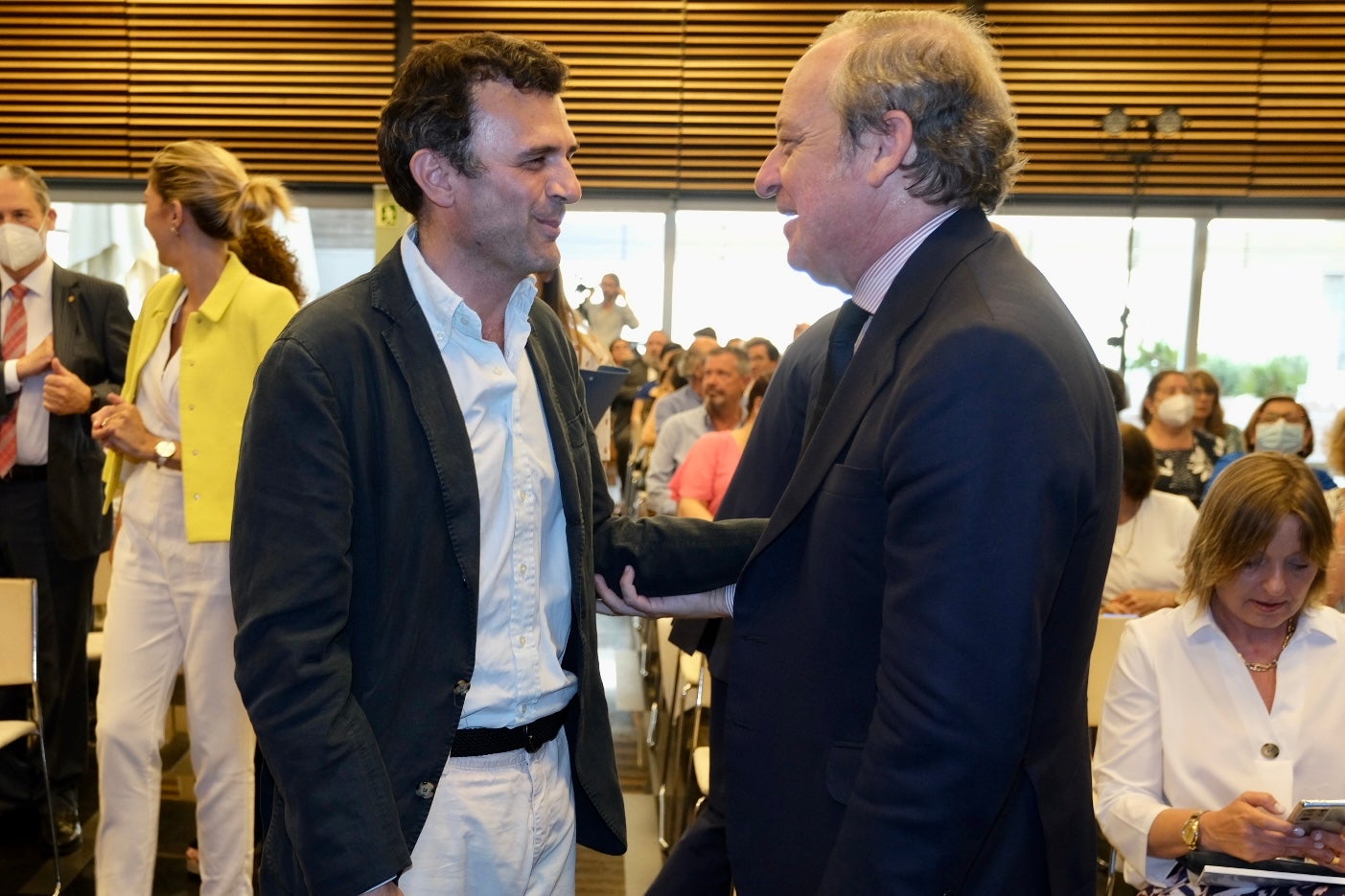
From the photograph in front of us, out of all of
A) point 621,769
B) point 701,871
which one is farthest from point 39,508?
point 701,871

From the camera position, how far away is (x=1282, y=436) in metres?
6.07

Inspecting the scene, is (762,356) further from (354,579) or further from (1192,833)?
(354,579)

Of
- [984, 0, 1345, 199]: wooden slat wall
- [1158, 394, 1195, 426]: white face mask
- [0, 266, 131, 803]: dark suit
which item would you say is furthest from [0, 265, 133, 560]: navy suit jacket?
[984, 0, 1345, 199]: wooden slat wall

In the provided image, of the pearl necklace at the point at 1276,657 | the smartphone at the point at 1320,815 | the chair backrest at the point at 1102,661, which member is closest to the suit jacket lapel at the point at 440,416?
the smartphone at the point at 1320,815

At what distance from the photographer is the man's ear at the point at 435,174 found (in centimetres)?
166

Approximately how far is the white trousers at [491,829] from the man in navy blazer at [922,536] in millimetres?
284

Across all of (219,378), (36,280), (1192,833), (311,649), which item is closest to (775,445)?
(311,649)

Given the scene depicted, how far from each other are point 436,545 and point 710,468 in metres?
3.71

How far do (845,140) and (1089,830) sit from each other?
970 millimetres

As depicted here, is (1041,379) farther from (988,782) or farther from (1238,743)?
(1238,743)

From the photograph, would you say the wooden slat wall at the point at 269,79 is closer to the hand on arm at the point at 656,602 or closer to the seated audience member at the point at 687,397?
the seated audience member at the point at 687,397

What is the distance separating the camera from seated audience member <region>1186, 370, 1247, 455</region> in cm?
705

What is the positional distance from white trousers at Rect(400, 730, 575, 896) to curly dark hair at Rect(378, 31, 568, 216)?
847 millimetres

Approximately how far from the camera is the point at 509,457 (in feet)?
5.48
